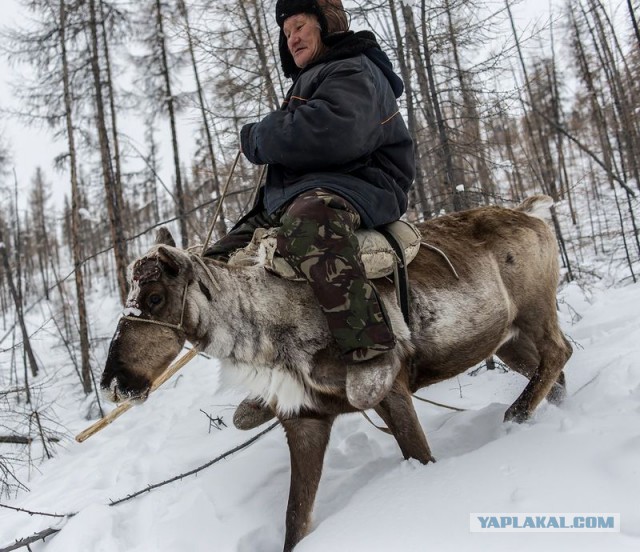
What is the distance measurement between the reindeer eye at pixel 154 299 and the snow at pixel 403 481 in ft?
4.63

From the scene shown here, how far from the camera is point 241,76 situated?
8211 millimetres

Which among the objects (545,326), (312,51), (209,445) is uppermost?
(312,51)

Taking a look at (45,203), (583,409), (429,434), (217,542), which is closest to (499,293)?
(583,409)

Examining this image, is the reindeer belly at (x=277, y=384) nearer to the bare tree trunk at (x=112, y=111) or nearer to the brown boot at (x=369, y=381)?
the brown boot at (x=369, y=381)

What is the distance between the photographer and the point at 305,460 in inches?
98.3

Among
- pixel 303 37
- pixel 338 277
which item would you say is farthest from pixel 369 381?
pixel 303 37

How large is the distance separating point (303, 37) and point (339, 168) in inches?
37.7

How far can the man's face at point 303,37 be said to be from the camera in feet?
Answer: 8.92

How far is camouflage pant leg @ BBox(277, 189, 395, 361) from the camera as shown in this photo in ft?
7.22

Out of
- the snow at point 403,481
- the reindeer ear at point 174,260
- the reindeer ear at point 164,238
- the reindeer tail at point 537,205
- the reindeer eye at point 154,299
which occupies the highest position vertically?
the reindeer ear at point 164,238

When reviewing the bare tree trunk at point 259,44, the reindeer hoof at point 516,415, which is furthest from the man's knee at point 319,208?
the bare tree trunk at point 259,44

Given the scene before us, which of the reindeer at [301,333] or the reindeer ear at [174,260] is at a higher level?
the reindeer ear at [174,260]

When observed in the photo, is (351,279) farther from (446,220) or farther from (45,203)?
(45,203)

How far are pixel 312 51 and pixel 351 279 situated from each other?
1.58 meters
